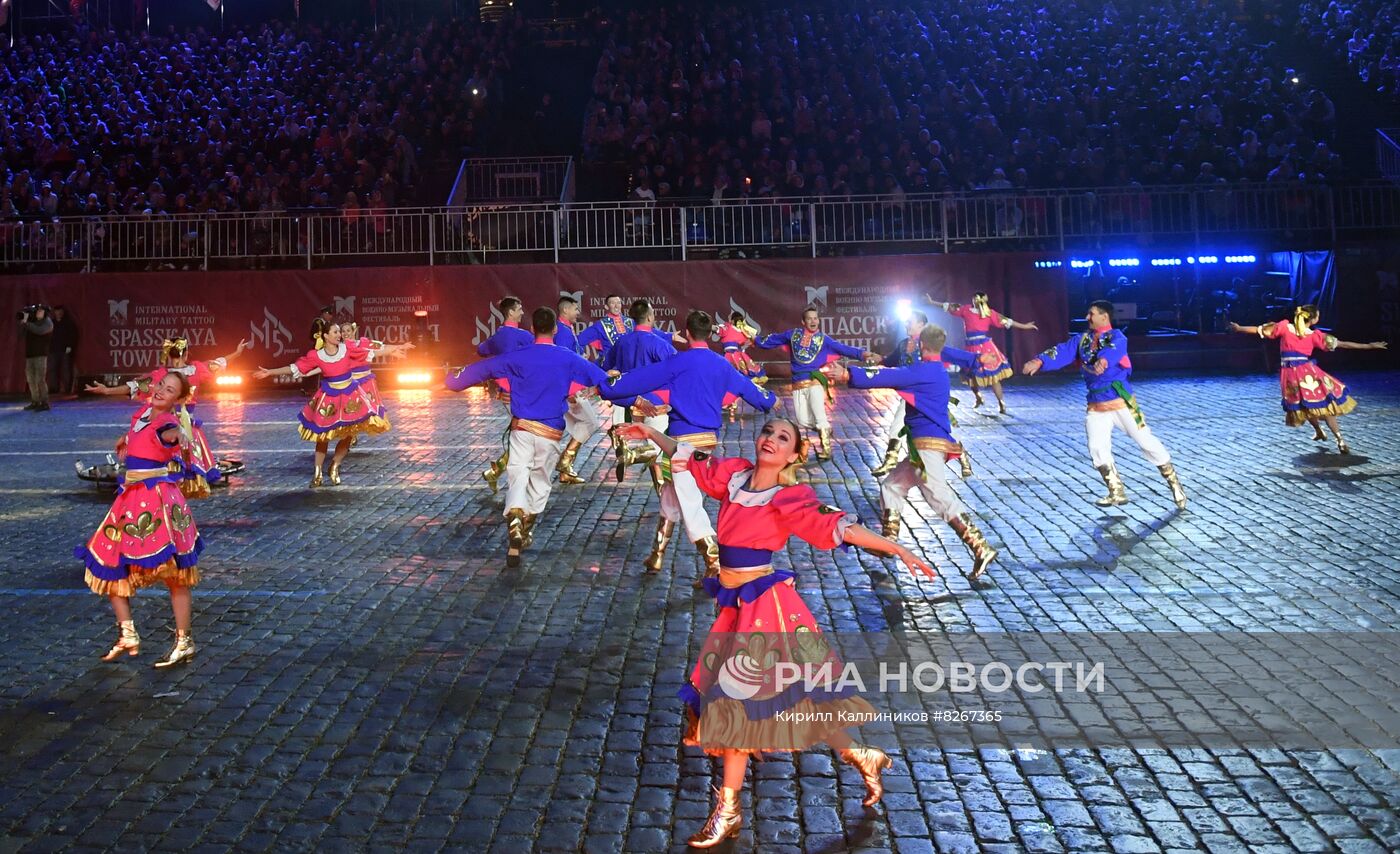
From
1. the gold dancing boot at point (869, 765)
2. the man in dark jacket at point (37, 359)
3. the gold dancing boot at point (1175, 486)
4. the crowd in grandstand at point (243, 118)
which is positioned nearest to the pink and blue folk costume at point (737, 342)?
the gold dancing boot at point (1175, 486)

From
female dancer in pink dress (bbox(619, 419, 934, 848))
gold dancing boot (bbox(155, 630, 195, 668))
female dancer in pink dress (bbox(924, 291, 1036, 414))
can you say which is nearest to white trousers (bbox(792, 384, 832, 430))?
female dancer in pink dress (bbox(924, 291, 1036, 414))

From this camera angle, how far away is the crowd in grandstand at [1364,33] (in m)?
28.7

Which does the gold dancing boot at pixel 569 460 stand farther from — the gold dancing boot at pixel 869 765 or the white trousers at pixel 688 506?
the gold dancing boot at pixel 869 765

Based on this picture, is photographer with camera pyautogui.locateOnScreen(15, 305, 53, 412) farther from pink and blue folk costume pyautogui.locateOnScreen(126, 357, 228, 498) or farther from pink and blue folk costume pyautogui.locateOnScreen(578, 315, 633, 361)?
pink and blue folk costume pyautogui.locateOnScreen(126, 357, 228, 498)

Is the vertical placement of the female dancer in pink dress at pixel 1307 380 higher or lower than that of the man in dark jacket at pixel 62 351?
lower

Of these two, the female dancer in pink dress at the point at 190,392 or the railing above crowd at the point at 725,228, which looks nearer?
the female dancer in pink dress at the point at 190,392

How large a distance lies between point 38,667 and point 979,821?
547 centimetres

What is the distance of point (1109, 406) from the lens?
1185cm

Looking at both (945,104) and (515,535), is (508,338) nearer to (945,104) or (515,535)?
(515,535)

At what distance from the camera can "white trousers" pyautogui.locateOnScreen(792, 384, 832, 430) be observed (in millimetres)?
15664

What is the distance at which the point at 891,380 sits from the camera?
30.5ft

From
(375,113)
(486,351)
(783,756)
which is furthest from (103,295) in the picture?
(783,756)

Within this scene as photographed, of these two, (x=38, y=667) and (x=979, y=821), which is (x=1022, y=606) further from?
(x=38, y=667)

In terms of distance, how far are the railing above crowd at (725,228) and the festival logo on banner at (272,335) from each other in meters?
1.26
